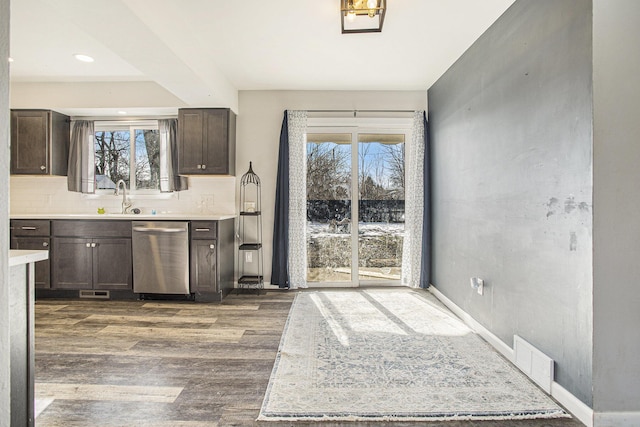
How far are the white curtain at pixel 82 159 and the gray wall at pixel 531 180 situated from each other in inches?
170

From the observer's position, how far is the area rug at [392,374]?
1834mm

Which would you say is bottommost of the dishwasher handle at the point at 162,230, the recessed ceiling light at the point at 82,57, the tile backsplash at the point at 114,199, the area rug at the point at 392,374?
the area rug at the point at 392,374

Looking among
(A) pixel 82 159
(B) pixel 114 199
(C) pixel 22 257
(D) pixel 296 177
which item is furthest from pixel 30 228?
(C) pixel 22 257

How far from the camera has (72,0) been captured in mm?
1918

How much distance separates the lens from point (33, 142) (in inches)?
162

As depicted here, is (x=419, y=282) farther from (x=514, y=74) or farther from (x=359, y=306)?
(x=514, y=74)

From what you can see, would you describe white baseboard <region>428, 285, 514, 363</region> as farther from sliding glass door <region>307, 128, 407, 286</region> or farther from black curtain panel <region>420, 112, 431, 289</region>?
sliding glass door <region>307, 128, 407, 286</region>

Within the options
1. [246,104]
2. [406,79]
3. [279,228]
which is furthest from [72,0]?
[406,79]

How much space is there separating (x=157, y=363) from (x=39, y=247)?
254 centimetres

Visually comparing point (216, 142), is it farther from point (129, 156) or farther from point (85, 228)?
point (85, 228)

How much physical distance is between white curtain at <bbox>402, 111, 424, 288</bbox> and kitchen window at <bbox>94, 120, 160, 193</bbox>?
3.20m

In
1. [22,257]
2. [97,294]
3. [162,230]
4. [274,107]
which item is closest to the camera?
[22,257]

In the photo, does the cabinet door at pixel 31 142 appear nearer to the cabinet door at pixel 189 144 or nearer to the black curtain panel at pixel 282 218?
the cabinet door at pixel 189 144

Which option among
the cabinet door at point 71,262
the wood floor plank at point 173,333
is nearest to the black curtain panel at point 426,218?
the wood floor plank at point 173,333
